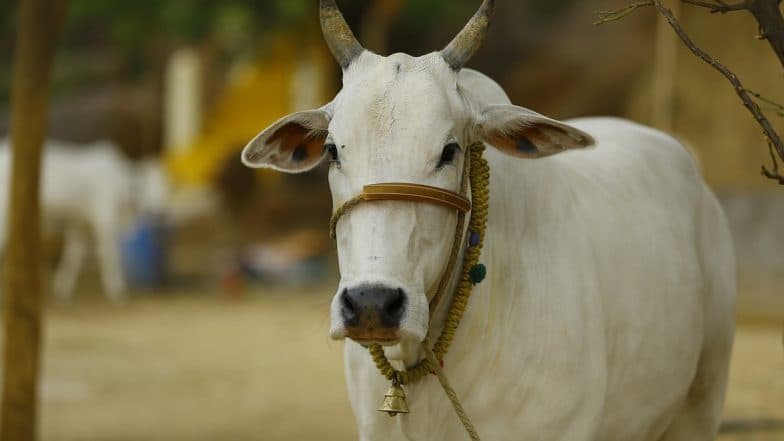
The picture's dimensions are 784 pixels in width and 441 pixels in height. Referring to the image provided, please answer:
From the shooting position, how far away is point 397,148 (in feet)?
9.40

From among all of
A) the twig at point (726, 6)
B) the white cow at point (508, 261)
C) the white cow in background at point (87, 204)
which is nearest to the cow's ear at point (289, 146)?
the white cow at point (508, 261)

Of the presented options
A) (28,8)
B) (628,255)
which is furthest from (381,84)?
(28,8)

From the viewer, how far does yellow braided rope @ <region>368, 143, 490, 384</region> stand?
10.3 feet

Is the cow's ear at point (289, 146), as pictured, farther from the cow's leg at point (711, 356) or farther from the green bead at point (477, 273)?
the cow's leg at point (711, 356)

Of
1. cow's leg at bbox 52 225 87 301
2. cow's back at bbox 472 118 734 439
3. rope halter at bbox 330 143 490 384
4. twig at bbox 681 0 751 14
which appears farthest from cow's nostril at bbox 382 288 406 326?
cow's leg at bbox 52 225 87 301

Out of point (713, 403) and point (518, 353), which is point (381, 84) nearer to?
point (518, 353)

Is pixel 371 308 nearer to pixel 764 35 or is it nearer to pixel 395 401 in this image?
pixel 395 401

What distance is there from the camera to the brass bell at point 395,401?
10.1ft

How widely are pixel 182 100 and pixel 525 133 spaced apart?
17996 millimetres

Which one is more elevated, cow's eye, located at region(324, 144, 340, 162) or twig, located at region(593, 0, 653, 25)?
twig, located at region(593, 0, 653, 25)

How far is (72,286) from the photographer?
45.0 feet

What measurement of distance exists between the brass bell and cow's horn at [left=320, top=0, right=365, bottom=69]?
87 cm

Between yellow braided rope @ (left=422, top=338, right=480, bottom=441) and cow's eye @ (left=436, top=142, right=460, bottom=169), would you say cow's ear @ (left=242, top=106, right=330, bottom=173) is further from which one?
yellow braided rope @ (left=422, top=338, right=480, bottom=441)

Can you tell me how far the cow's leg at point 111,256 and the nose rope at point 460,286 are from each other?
1039 cm
